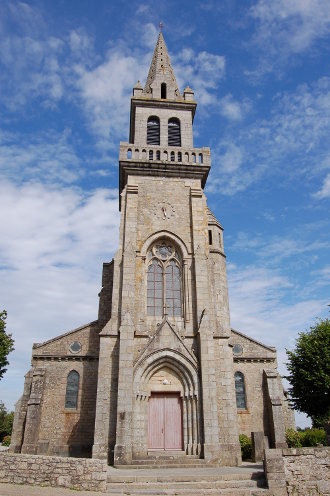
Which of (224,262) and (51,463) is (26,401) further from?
(224,262)

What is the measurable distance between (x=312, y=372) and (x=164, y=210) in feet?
35.6

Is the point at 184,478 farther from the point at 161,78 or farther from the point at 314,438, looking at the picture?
the point at 161,78

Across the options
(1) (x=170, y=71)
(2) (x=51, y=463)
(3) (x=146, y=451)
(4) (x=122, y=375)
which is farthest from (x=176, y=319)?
(1) (x=170, y=71)

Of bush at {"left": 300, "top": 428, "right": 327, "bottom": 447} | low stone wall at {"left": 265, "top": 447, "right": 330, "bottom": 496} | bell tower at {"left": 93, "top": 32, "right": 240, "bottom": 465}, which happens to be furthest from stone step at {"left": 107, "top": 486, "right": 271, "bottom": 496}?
bush at {"left": 300, "top": 428, "right": 327, "bottom": 447}

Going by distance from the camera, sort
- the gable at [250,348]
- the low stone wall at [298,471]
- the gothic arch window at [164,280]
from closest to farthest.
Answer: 1. the low stone wall at [298,471]
2. the gothic arch window at [164,280]
3. the gable at [250,348]

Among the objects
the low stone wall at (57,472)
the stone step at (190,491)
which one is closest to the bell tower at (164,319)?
the stone step at (190,491)

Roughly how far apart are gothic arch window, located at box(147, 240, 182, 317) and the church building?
0.18ft

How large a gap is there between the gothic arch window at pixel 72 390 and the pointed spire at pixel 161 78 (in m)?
17.9

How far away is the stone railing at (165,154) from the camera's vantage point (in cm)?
2188

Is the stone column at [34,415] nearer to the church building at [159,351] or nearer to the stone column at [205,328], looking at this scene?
the church building at [159,351]

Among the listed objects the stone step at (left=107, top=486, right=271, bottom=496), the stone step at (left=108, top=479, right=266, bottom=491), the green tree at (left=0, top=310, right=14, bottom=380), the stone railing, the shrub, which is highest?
the stone railing

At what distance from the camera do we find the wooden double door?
16.5 meters

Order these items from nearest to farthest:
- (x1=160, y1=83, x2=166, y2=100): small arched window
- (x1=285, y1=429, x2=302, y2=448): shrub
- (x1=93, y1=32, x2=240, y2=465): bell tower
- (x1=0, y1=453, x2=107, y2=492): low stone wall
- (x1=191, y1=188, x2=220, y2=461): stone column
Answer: (x1=0, y1=453, x2=107, y2=492): low stone wall
(x1=191, y1=188, x2=220, y2=461): stone column
(x1=93, y1=32, x2=240, y2=465): bell tower
(x1=285, y1=429, x2=302, y2=448): shrub
(x1=160, y1=83, x2=166, y2=100): small arched window

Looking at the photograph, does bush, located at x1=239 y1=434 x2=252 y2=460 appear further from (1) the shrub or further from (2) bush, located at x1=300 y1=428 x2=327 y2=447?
(2) bush, located at x1=300 y1=428 x2=327 y2=447
